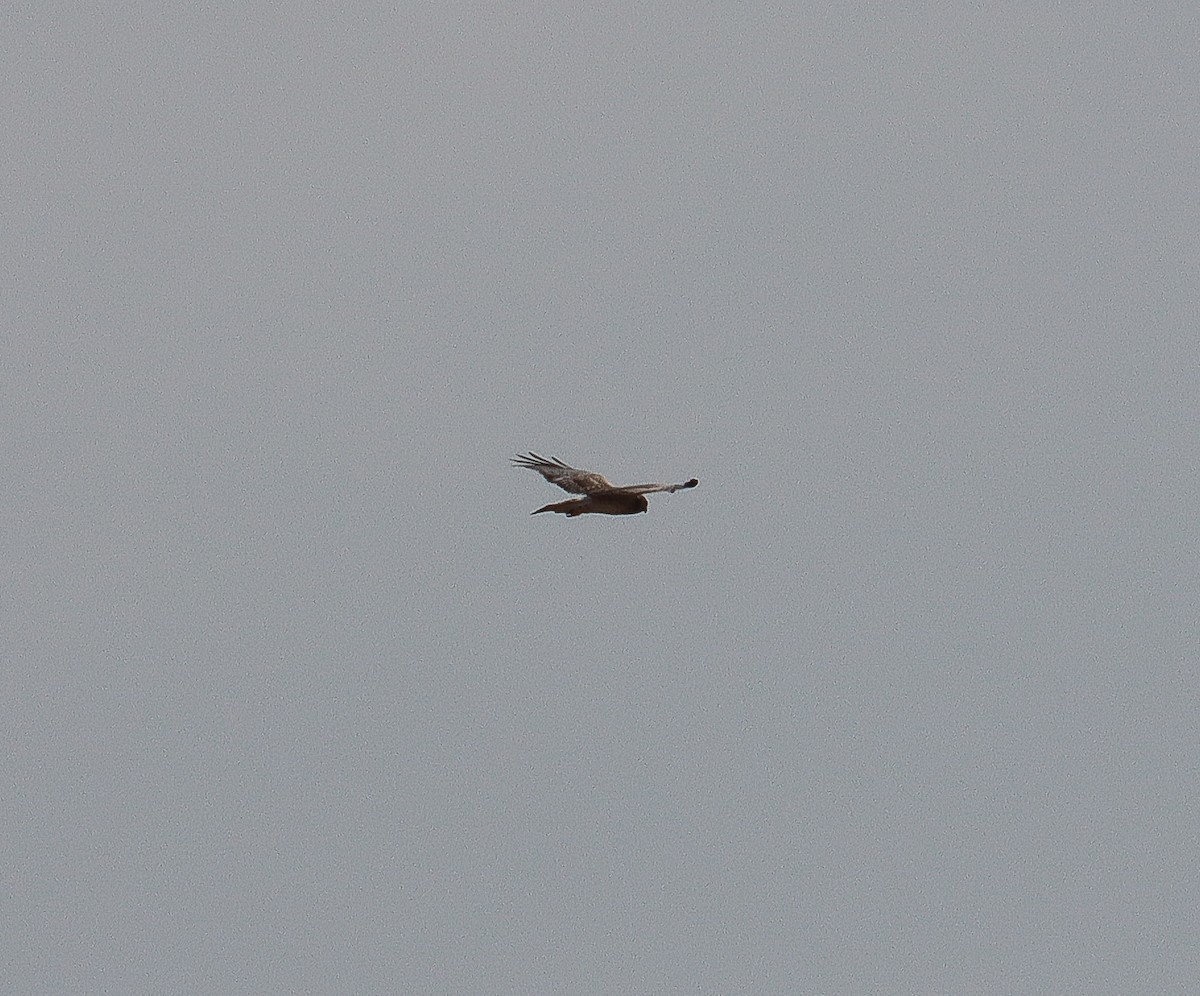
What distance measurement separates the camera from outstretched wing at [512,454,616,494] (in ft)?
194

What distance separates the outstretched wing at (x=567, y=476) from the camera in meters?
59.3

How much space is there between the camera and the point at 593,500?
189 ft

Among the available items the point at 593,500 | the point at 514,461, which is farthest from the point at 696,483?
the point at 514,461

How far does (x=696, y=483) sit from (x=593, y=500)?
6.33m

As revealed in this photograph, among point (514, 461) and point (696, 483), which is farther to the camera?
point (514, 461)

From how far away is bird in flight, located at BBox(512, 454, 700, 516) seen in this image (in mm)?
56291

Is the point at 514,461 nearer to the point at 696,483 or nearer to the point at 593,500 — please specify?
the point at 593,500

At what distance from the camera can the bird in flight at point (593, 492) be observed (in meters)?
56.3

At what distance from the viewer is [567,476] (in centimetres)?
6075

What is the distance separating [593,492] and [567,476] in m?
2.94

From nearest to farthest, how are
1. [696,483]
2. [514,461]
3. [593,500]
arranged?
[696,483], [593,500], [514,461]

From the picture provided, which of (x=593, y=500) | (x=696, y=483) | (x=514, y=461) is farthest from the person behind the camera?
(x=514, y=461)

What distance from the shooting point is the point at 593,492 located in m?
57.9

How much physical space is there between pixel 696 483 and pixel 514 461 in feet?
38.7
